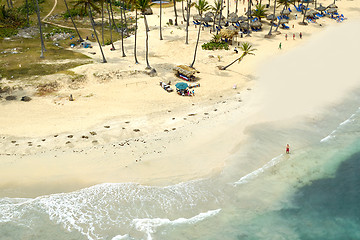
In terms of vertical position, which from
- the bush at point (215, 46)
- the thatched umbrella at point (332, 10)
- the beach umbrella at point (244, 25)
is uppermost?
the thatched umbrella at point (332, 10)

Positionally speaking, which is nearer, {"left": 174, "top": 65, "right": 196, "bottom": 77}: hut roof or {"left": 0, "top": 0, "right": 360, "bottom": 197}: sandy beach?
{"left": 0, "top": 0, "right": 360, "bottom": 197}: sandy beach

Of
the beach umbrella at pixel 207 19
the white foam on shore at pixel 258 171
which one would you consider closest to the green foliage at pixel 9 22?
the beach umbrella at pixel 207 19

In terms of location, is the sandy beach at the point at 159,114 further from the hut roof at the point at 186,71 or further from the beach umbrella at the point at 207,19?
the beach umbrella at the point at 207,19

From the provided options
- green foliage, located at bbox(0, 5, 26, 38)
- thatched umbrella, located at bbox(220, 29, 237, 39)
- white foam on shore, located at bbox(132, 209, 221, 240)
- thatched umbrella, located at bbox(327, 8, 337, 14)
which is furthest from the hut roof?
thatched umbrella, located at bbox(327, 8, 337, 14)

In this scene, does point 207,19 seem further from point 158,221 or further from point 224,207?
point 158,221

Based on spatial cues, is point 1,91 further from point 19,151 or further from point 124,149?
point 124,149

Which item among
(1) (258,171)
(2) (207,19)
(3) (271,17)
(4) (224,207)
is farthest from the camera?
(3) (271,17)

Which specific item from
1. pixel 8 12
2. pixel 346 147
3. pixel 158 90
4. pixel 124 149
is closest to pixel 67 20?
pixel 8 12

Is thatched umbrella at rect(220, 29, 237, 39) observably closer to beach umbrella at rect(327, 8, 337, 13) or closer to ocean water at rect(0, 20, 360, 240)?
beach umbrella at rect(327, 8, 337, 13)

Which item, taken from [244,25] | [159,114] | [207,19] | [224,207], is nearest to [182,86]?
[159,114]
